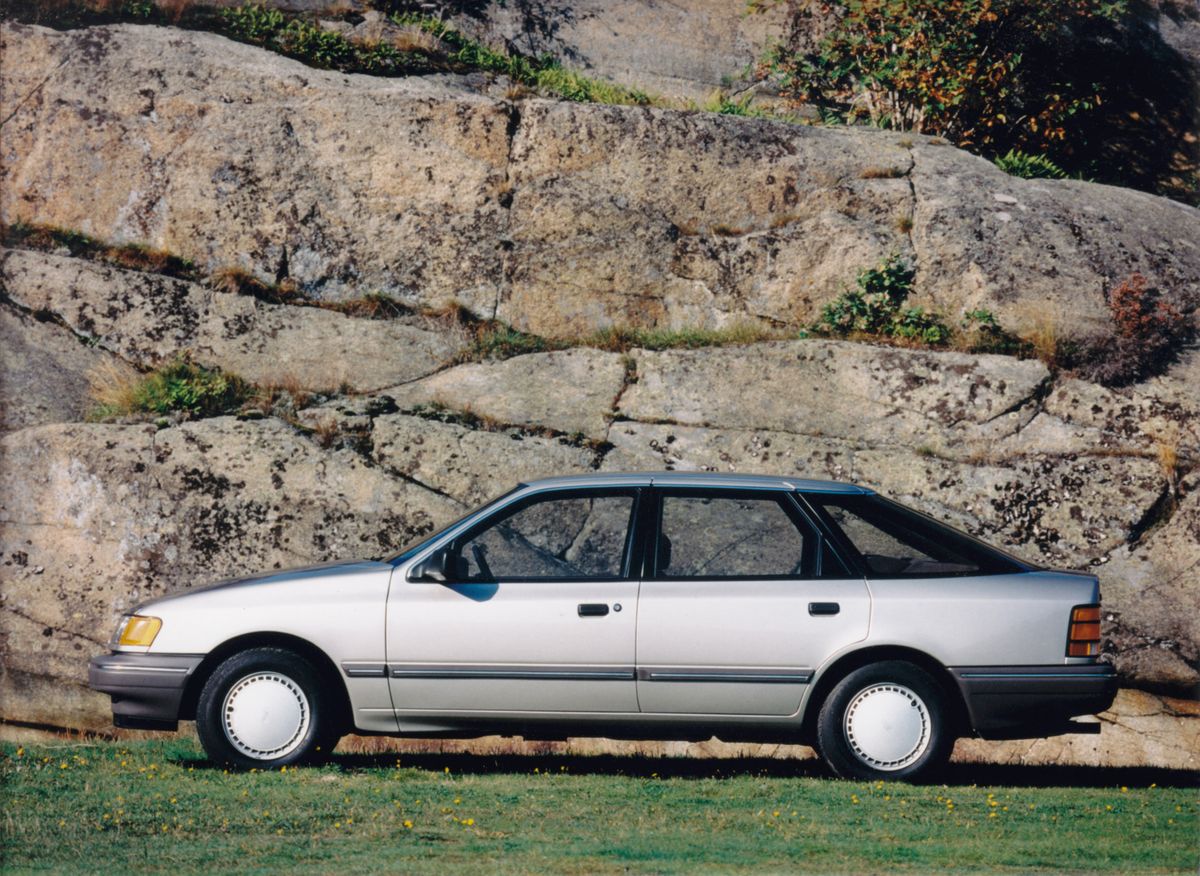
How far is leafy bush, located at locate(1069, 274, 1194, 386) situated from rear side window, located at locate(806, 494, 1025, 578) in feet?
14.2

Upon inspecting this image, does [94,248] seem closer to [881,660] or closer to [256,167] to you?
[256,167]

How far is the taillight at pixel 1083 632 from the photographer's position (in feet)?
23.5

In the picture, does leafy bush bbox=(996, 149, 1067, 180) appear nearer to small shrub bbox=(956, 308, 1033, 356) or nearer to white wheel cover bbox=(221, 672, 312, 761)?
small shrub bbox=(956, 308, 1033, 356)

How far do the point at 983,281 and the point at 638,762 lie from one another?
5922 mm

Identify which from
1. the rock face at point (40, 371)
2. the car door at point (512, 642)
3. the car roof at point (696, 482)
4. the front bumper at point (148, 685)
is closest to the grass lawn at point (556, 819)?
the front bumper at point (148, 685)

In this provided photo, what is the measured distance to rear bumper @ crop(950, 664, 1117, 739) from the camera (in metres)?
7.09

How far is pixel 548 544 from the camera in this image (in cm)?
734

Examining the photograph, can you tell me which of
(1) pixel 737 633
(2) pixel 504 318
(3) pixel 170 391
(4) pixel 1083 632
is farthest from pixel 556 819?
(2) pixel 504 318

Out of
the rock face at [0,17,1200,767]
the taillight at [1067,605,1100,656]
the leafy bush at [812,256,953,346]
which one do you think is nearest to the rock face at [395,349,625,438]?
the rock face at [0,17,1200,767]

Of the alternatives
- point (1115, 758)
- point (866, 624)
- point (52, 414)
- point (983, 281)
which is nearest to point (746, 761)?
point (866, 624)

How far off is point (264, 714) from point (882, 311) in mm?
7057

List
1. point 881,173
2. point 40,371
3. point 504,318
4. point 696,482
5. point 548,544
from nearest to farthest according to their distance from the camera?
point 548,544, point 696,482, point 40,371, point 504,318, point 881,173

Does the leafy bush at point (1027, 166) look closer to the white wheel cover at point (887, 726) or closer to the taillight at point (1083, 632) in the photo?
the taillight at point (1083, 632)

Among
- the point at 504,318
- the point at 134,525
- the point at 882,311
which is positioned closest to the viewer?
the point at 134,525
